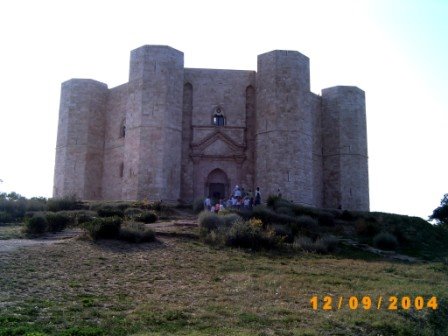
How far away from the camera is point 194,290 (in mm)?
10375

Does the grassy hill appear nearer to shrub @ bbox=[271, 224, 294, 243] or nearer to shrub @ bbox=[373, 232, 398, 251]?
shrub @ bbox=[271, 224, 294, 243]

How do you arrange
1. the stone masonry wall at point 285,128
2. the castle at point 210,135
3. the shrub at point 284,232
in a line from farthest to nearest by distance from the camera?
the castle at point 210,135, the stone masonry wall at point 285,128, the shrub at point 284,232

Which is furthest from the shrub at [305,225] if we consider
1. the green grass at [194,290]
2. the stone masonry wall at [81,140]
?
the stone masonry wall at [81,140]

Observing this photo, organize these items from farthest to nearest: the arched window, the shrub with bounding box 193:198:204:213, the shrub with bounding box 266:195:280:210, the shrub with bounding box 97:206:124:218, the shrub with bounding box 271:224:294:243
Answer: the arched window < the shrub with bounding box 193:198:204:213 < the shrub with bounding box 266:195:280:210 < the shrub with bounding box 97:206:124:218 < the shrub with bounding box 271:224:294:243

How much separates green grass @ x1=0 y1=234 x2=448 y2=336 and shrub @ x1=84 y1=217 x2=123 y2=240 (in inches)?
17.8

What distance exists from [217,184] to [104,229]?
13511 mm

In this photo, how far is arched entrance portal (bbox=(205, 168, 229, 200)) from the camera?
28.1 metres

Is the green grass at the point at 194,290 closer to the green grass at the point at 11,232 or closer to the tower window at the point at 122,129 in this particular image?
the green grass at the point at 11,232

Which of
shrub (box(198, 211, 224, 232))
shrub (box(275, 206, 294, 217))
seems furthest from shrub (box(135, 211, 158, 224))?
shrub (box(275, 206, 294, 217))

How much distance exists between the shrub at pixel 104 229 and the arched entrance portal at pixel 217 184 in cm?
1298

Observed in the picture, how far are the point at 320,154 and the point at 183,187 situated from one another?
8.28 meters

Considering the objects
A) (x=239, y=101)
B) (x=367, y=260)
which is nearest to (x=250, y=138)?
(x=239, y=101)

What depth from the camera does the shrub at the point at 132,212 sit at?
1976cm

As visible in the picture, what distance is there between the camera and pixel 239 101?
28.6 meters
